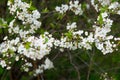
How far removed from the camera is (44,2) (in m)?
4.50

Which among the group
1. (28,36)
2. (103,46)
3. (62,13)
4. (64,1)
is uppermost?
(64,1)

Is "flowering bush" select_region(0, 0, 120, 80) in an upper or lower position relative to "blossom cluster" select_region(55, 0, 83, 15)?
lower

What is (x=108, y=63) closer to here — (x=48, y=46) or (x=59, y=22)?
(x=59, y=22)

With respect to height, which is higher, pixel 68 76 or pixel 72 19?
pixel 72 19

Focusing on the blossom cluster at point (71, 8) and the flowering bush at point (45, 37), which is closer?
the flowering bush at point (45, 37)

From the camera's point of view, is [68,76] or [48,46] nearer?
[48,46]

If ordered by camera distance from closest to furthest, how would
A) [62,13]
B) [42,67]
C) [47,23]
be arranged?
[62,13], [42,67], [47,23]

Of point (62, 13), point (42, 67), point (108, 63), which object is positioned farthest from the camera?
point (108, 63)

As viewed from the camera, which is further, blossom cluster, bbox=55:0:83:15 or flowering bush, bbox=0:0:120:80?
blossom cluster, bbox=55:0:83:15

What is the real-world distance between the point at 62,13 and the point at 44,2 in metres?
0.69

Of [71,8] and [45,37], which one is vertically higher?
[71,8]

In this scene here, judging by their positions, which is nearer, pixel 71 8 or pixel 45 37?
pixel 45 37

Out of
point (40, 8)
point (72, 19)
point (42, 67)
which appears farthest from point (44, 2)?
point (42, 67)

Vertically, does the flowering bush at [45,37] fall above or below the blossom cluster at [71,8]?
below
